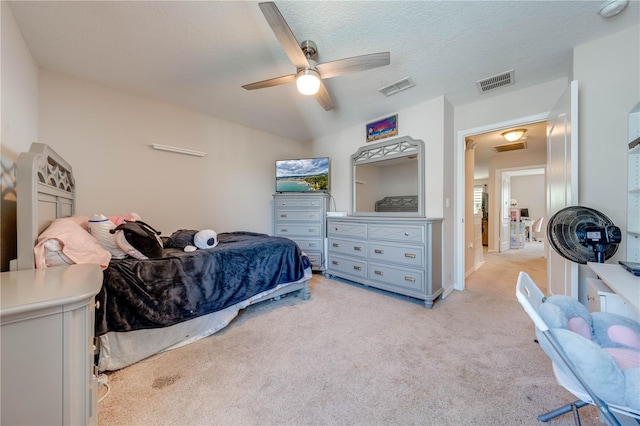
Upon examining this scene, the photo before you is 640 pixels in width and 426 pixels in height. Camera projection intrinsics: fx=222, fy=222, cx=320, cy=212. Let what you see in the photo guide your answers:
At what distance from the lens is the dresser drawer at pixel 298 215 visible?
360 centimetres

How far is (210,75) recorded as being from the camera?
91.3 inches

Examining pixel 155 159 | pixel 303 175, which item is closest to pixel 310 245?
pixel 303 175

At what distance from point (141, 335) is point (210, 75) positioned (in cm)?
243

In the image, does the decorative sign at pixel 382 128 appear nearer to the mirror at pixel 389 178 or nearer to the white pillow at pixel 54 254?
the mirror at pixel 389 178

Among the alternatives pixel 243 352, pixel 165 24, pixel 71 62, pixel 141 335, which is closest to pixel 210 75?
pixel 165 24

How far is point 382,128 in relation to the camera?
10.6 ft

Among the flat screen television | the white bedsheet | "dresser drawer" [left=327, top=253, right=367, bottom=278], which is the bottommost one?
the white bedsheet

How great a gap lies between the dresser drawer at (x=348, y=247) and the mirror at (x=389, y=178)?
1.85 ft

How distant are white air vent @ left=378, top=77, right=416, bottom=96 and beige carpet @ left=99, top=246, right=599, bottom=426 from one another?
247cm

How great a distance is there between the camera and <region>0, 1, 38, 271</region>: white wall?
54.1 inches

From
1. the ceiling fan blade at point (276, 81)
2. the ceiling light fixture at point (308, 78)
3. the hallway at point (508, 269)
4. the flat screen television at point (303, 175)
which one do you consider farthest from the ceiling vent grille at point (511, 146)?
the ceiling fan blade at point (276, 81)

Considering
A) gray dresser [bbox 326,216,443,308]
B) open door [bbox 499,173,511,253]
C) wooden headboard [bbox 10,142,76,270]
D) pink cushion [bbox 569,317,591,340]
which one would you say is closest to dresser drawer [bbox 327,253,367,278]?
gray dresser [bbox 326,216,443,308]

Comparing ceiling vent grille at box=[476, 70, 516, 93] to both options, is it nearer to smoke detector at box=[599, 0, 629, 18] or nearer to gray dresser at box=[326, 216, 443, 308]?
smoke detector at box=[599, 0, 629, 18]

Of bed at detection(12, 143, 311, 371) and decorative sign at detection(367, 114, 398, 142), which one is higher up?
decorative sign at detection(367, 114, 398, 142)
